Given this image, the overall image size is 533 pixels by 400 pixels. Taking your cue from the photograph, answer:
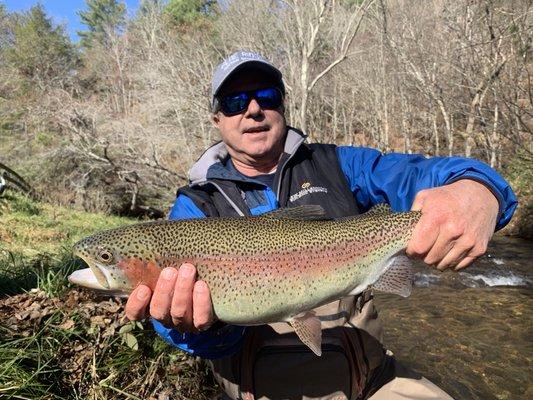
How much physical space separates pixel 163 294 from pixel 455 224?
1.49 meters

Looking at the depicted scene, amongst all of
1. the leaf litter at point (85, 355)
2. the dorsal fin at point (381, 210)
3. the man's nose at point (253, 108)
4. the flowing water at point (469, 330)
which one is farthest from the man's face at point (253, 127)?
the flowing water at point (469, 330)

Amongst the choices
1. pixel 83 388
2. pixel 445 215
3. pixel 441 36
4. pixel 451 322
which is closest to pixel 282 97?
pixel 445 215

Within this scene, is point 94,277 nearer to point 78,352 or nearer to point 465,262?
point 78,352

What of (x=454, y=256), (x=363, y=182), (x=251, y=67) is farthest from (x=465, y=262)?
(x=251, y=67)

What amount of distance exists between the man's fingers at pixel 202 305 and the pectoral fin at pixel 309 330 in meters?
0.46

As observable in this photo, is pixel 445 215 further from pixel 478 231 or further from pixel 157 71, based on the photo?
pixel 157 71

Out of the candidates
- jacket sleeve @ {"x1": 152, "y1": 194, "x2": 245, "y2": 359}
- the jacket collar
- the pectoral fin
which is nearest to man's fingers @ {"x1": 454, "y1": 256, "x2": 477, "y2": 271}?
the pectoral fin

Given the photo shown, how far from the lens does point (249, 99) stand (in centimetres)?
334

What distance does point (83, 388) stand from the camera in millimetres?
3379

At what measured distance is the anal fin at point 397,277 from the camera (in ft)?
8.24

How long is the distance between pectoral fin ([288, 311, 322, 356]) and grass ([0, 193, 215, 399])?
1813 millimetres

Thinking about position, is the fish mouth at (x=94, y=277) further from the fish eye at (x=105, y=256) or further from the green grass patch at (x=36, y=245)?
the green grass patch at (x=36, y=245)

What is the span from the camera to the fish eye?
2.37 meters

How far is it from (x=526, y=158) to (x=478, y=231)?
51.7 ft
